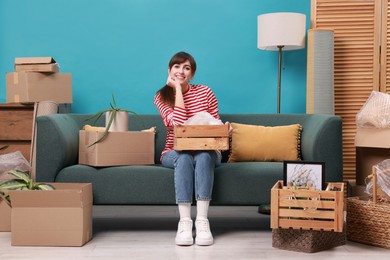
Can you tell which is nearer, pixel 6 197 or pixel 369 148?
pixel 6 197

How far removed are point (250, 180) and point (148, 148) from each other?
60 centimetres

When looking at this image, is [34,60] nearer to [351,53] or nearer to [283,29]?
[283,29]

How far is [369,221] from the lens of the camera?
2.84 meters

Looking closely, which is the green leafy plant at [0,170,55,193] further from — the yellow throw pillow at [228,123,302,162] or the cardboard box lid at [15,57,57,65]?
the cardboard box lid at [15,57,57,65]

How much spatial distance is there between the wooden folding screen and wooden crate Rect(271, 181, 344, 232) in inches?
68.0

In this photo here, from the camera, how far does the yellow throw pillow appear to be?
3.33m

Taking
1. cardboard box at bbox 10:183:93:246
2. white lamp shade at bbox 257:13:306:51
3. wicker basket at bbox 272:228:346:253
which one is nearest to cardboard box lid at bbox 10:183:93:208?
cardboard box at bbox 10:183:93:246

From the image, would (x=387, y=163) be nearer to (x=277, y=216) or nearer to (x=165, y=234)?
(x=277, y=216)

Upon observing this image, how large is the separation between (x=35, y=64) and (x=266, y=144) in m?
1.74

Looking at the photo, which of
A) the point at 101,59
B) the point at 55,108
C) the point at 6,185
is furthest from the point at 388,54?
the point at 6,185

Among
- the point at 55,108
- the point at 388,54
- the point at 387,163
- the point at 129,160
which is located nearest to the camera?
the point at 387,163

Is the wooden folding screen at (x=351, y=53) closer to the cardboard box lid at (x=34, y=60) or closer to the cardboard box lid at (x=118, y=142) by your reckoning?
the cardboard box lid at (x=118, y=142)

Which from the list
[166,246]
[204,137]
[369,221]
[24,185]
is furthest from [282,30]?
[24,185]

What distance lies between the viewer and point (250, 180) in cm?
303
